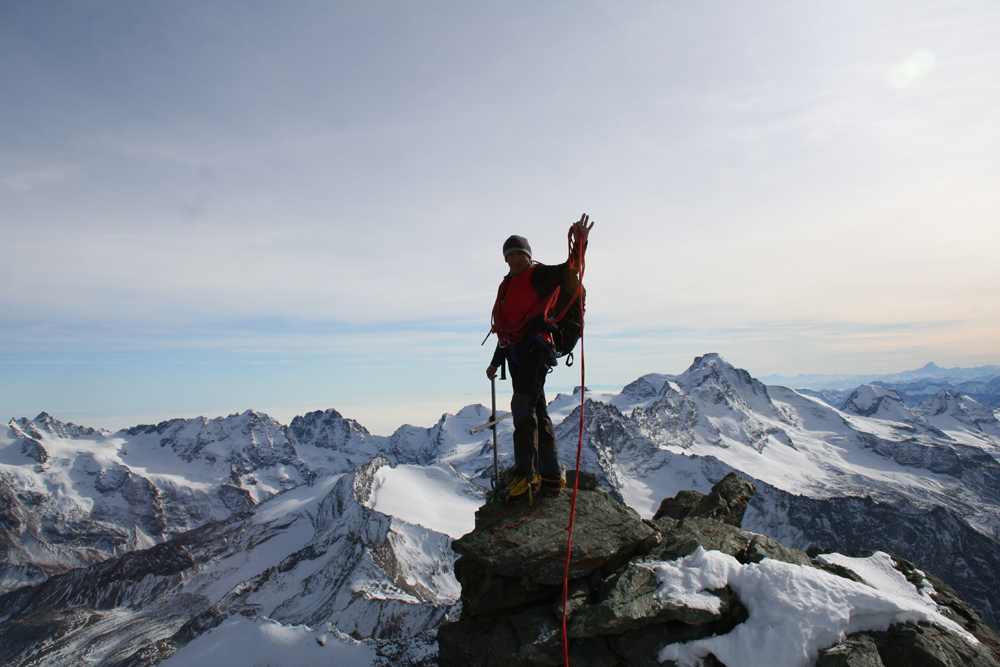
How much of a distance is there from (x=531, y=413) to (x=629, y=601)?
3.93 metres

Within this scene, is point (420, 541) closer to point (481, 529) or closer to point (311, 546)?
point (311, 546)

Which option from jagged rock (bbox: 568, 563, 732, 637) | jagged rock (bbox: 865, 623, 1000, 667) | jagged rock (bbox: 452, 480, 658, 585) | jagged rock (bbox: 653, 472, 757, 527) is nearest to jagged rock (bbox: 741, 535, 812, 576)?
jagged rock (bbox: 568, 563, 732, 637)

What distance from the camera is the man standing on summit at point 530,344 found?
10586 millimetres

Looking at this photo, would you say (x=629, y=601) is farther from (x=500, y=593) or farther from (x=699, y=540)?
(x=500, y=593)

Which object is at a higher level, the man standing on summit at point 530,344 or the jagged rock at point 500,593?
Result: the man standing on summit at point 530,344

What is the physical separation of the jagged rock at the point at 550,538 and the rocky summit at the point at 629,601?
0.08 feet

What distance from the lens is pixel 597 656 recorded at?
8633 mm

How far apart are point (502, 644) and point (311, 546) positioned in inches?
8505

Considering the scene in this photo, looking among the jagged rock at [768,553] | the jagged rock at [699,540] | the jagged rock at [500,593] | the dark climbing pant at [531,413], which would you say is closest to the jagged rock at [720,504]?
the jagged rock at [699,540]

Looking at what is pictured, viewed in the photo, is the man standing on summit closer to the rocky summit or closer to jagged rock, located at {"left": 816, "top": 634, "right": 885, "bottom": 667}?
the rocky summit

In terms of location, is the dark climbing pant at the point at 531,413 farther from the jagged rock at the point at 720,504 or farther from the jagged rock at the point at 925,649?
the jagged rock at the point at 925,649

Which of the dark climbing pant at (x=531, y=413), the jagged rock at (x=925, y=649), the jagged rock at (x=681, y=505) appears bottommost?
the jagged rock at (x=681, y=505)

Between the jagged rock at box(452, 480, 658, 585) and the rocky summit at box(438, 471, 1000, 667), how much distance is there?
0.08 feet

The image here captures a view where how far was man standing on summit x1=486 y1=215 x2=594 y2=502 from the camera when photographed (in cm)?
1059
